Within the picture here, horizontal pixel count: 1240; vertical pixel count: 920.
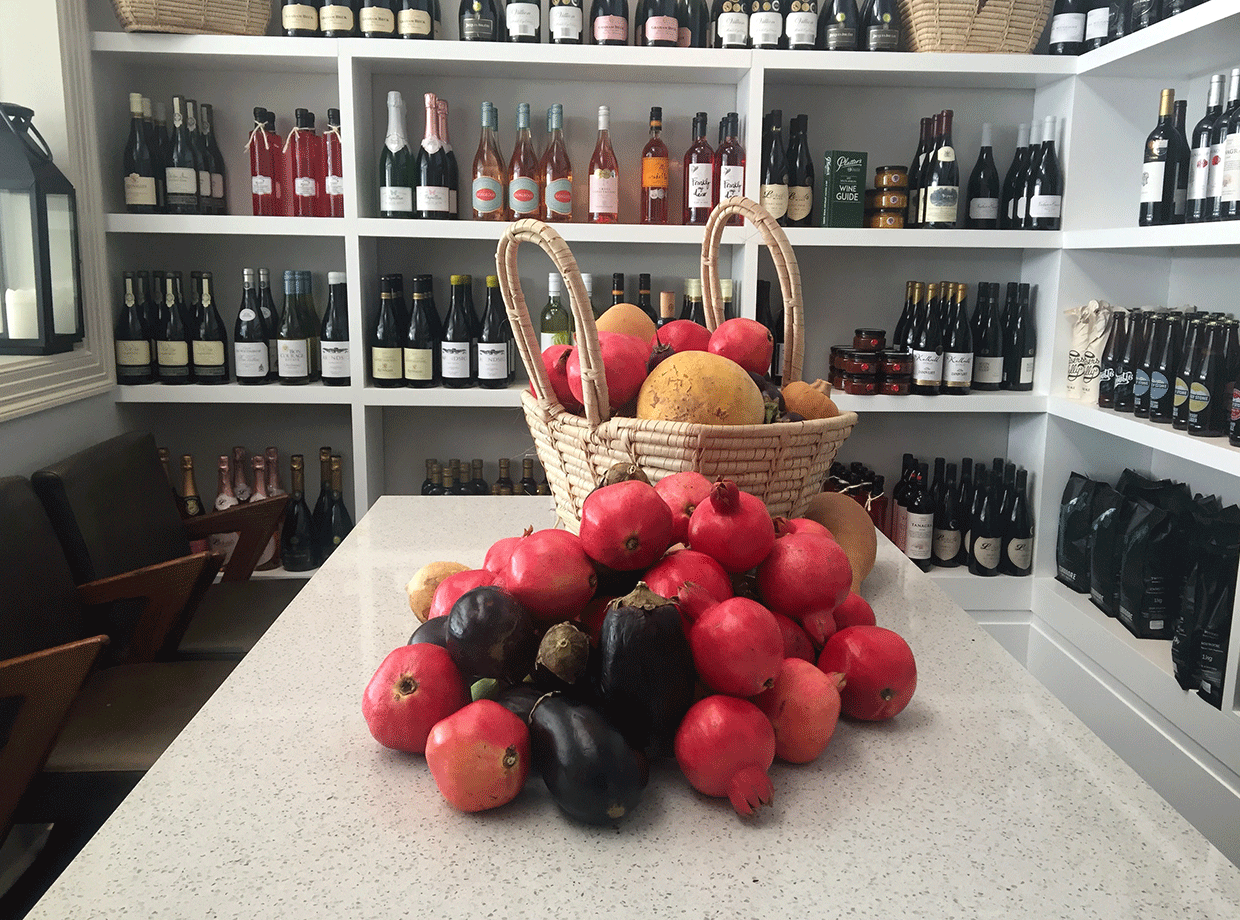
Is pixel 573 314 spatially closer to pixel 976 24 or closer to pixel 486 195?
pixel 486 195

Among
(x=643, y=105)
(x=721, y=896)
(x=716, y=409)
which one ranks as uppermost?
(x=643, y=105)

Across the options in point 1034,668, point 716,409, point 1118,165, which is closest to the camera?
point 716,409

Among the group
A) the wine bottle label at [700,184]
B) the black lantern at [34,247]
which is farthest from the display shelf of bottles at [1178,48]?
the black lantern at [34,247]

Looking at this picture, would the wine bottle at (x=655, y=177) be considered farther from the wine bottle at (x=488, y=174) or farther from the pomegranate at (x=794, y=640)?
the pomegranate at (x=794, y=640)

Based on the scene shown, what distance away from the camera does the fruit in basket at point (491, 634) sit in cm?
56

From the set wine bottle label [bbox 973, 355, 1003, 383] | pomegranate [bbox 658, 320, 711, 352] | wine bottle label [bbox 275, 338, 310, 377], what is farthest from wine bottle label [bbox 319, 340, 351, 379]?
wine bottle label [bbox 973, 355, 1003, 383]

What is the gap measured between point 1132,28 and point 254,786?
2.31m

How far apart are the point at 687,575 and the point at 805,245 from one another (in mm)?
1748

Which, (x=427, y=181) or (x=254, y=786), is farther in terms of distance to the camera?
(x=427, y=181)

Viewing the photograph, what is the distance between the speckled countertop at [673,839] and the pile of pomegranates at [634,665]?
1.0 inches

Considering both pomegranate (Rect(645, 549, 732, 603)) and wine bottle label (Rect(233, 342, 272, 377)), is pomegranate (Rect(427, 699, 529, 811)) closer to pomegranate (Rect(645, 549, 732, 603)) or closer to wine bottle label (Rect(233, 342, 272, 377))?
pomegranate (Rect(645, 549, 732, 603))

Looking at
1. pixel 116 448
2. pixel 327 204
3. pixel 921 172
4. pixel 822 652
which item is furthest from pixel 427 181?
pixel 822 652

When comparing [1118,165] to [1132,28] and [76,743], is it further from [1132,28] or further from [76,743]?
[76,743]

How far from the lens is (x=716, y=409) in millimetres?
790
